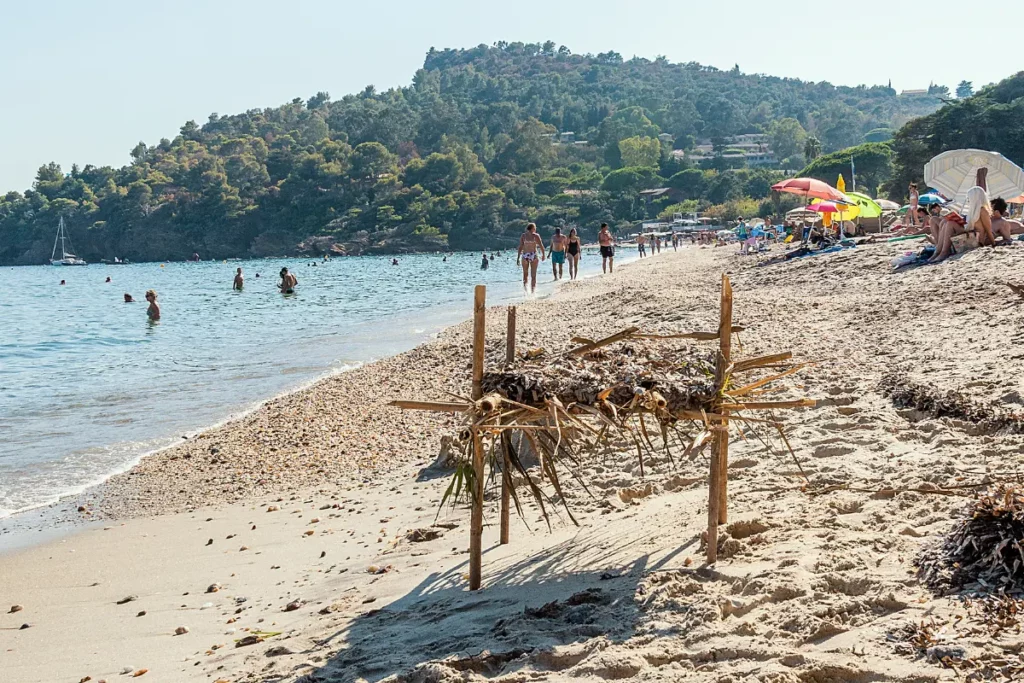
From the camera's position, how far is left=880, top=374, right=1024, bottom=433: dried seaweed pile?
488cm

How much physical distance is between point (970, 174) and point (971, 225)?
444 cm

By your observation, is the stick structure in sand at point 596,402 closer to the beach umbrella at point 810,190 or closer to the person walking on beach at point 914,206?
the person walking on beach at point 914,206

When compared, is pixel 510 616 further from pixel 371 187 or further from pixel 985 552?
pixel 371 187

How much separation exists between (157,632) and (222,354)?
13.2 m

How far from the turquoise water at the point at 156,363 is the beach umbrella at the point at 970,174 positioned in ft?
32.2

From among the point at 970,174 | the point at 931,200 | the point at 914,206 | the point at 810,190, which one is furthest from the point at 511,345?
the point at 931,200

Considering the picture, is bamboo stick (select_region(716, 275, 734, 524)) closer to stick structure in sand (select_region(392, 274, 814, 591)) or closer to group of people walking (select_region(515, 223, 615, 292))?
stick structure in sand (select_region(392, 274, 814, 591))

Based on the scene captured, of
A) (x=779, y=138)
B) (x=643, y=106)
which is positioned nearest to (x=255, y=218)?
(x=779, y=138)

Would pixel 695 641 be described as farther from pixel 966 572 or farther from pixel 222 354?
pixel 222 354

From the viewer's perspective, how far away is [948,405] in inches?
211

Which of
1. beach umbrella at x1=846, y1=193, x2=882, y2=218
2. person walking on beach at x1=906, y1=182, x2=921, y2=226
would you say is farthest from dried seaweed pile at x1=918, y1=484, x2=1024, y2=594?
beach umbrella at x1=846, y1=193, x2=882, y2=218

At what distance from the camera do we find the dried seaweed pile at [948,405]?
4879 millimetres

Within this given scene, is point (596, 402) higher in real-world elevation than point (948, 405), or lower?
higher

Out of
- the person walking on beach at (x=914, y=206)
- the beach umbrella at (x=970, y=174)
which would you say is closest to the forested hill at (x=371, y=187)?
the person walking on beach at (x=914, y=206)
